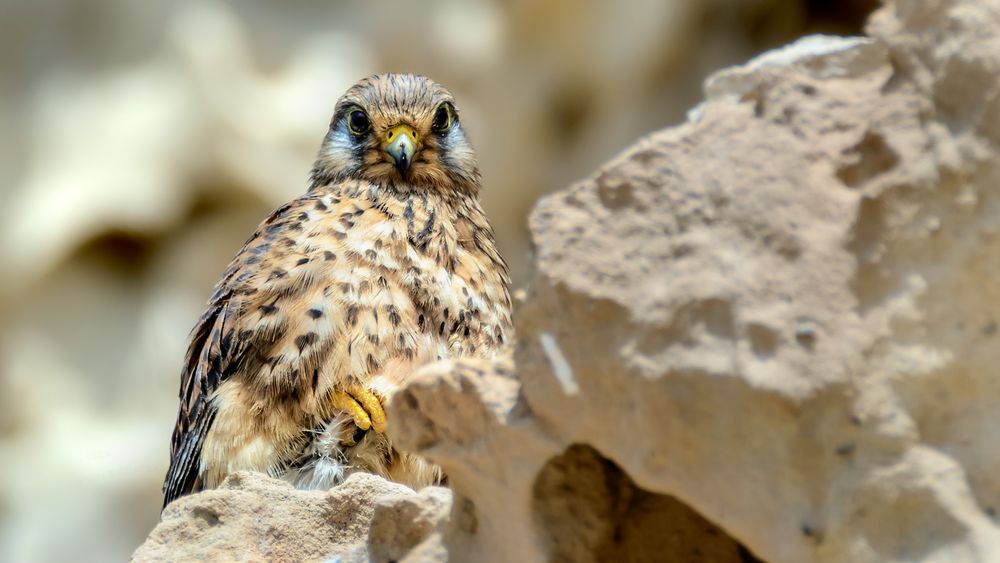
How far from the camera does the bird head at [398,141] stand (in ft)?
12.2

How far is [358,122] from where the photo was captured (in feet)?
12.7

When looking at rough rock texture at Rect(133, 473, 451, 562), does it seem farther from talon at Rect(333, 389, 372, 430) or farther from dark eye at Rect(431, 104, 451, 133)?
dark eye at Rect(431, 104, 451, 133)

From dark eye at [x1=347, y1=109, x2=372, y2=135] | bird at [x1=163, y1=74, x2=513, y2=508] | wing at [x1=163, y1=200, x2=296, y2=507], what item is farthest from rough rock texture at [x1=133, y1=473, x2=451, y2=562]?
dark eye at [x1=347, y1=109, x2=372, y2=135]

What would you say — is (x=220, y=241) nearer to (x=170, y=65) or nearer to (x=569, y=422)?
(x=170, y=65)

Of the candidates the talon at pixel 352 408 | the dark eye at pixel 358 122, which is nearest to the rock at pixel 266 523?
the talon at pixel 352 408

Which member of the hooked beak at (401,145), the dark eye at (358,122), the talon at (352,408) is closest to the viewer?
the talon at (352,408)

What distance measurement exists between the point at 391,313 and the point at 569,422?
1.66 m

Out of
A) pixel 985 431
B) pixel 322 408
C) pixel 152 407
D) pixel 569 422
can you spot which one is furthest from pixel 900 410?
pixel 152 407

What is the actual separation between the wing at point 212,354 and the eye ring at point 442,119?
20.2 inches

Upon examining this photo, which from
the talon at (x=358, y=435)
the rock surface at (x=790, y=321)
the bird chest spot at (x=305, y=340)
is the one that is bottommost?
the rock surface at (x=790, y=321)

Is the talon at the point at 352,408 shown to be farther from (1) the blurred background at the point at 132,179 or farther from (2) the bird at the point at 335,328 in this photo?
(1) the blurred background at the point at 132,179

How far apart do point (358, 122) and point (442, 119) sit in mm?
245

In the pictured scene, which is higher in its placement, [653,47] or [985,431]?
[653,47]

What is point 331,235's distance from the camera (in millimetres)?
3322
